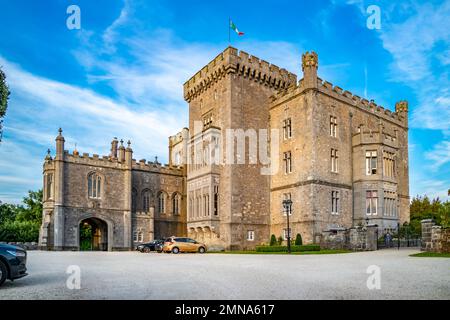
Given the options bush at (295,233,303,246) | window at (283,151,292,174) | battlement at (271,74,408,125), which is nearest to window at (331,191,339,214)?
window at (283,151,292,174)

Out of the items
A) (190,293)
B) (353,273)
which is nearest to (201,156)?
(353,273)

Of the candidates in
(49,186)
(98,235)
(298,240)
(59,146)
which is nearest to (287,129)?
(298,240)

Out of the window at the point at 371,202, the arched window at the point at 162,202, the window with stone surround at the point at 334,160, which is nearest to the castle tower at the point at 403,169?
the window at the point at 371,202

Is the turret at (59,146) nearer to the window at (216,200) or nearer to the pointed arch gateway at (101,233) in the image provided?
the pointed arch gateway at (101,233)

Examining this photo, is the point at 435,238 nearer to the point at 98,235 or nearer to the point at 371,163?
the point at 371,163

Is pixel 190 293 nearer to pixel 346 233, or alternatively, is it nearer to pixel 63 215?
pixel 346 233

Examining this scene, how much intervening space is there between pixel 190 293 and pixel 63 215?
34.8 m

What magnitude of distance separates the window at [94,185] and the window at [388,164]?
93.4ft

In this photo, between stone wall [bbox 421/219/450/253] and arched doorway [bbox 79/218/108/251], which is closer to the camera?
stone wall [bbox 421/219/450/253]

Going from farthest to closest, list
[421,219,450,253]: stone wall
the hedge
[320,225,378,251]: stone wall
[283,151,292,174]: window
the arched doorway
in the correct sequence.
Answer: the arched doorway, [283,151,292,174]: window, the hedge, [320,225,378,251]: stone wall, [421,219,450,253]: stone wall

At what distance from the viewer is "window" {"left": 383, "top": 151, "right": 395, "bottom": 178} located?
38562 mm

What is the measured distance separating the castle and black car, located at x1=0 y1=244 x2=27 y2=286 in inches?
948

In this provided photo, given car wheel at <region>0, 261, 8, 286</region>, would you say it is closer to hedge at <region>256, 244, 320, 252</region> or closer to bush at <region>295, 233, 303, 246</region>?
hedge at <region>256, 244, 320, 252</region>

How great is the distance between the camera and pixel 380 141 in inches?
→ 1510
